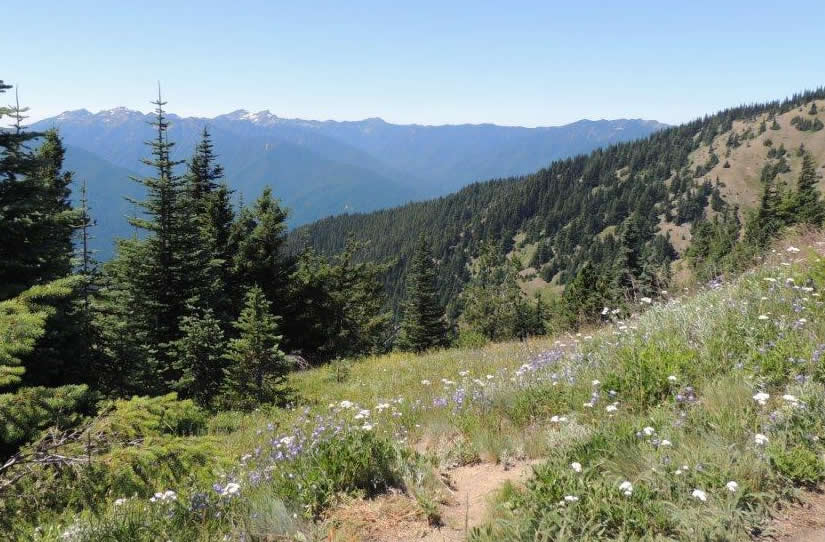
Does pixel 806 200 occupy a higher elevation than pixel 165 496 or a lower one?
higher

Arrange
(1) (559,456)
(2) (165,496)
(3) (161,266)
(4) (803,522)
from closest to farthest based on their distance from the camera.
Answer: (4) (803,522) < (2) (165,496) < (1) (559,456) < (3) (161,266)

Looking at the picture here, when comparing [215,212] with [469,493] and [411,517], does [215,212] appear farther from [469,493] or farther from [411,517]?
[411,517]

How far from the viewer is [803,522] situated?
296cm

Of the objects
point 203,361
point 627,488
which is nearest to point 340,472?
point 627,488

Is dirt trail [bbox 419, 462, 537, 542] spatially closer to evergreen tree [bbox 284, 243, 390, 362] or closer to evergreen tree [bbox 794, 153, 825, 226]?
evergreen tree [bbox 284, 243, 390, 362]

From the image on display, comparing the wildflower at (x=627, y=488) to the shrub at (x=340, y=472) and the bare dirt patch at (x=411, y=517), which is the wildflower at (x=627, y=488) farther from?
the shrub at (x=340, y=472)

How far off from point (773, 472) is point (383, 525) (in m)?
2.73

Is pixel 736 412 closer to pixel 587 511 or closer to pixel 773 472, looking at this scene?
pixel 773 472

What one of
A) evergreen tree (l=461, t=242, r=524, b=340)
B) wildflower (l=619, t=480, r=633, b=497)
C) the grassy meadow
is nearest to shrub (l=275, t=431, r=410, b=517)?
the grassy meadow

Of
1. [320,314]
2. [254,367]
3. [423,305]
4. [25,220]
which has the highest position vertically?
[25,220]

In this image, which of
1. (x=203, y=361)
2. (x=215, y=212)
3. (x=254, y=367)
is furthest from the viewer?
(x=215, y=212)

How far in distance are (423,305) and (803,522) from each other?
46.3 meters

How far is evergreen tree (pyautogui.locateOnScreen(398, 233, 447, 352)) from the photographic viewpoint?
159ft

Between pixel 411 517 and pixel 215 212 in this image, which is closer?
pixel 411 517
